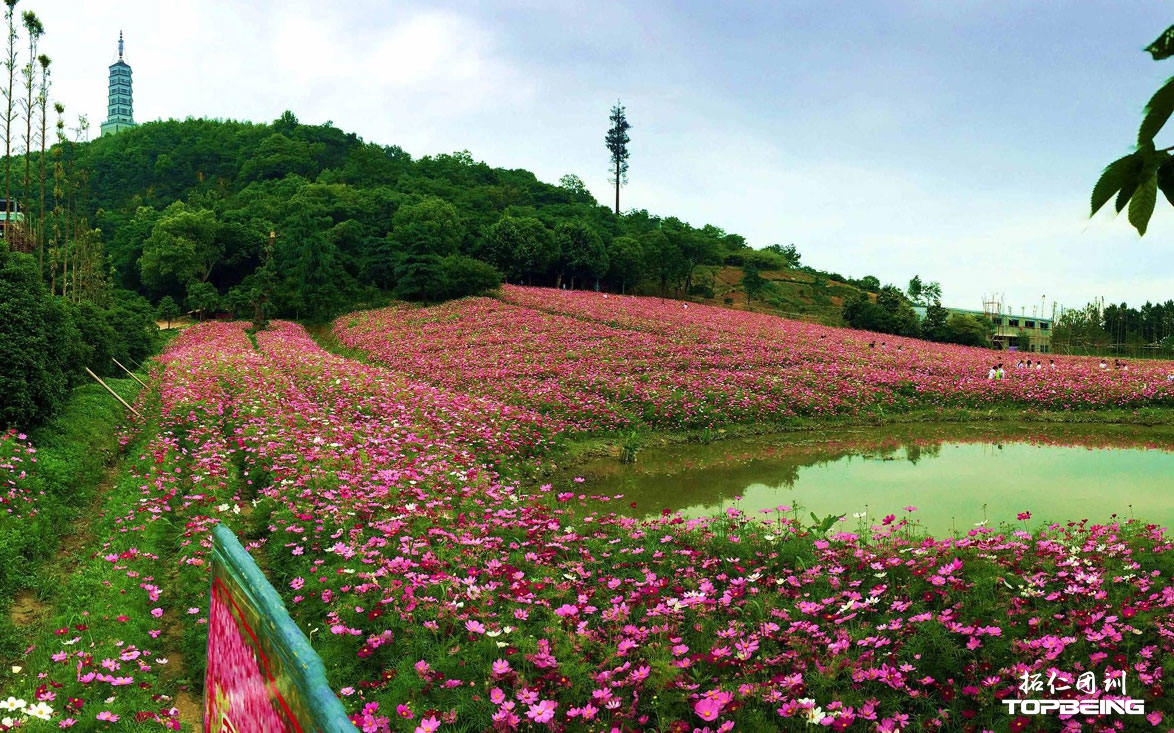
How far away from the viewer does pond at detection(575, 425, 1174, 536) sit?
997cm

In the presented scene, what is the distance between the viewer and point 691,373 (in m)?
21.3

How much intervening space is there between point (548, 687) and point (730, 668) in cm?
130

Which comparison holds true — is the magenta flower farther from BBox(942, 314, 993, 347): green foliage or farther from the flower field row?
BBox(942, 314, 993, 347): green foliage

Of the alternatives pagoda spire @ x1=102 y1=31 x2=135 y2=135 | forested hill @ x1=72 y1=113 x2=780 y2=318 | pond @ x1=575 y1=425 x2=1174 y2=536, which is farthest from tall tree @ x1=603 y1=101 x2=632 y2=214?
pagoda spire @ x1=102 y1=31 x2=135 y2=135

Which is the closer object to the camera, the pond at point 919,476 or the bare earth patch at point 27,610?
the bare earth patch at point 27,610

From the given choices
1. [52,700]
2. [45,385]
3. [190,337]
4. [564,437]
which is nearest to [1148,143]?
[52,700]

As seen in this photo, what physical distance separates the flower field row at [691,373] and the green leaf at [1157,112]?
587 inches

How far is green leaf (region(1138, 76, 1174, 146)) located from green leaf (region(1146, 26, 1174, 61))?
11 centimetres

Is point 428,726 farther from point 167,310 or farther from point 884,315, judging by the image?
point 884,315

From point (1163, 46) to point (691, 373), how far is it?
20360 mm

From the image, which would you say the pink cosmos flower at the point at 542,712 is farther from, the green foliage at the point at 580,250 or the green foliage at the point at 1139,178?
the green foliage at the point at 580,250

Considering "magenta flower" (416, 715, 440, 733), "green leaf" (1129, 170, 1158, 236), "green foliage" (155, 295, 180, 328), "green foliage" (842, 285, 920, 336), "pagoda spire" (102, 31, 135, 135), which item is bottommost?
"magenta flower" (416, 715, 440, 733)

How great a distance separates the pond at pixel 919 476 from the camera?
32.7 feet

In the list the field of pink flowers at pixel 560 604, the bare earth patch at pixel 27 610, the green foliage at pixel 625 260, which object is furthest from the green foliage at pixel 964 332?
the bare earth patch at pixel 27 610
